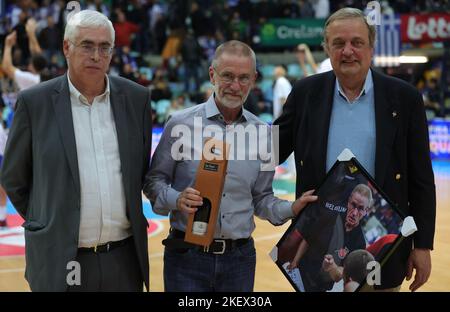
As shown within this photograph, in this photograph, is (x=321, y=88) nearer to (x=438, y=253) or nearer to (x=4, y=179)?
(x=4, y=179)

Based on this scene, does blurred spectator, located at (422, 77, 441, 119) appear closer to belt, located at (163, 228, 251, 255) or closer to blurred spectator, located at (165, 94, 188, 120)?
blurred spectator, located at (165, 94, 188, 120)

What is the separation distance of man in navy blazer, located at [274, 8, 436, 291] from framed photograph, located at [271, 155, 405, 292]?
0.21m

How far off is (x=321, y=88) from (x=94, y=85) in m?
1.07

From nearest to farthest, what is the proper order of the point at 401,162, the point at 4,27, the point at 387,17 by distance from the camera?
the point at 401,162, the point at 4,27, the point at 387,17

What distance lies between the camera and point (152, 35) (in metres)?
20.9

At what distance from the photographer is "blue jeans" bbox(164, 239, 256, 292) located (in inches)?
129

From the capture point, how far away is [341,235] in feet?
10.0

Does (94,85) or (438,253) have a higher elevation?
(94,85)

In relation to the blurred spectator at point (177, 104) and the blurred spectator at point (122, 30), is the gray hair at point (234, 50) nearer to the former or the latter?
the blurred spectator at point (177, 104)

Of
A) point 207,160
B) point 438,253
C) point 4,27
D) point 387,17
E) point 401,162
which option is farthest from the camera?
point 387,17

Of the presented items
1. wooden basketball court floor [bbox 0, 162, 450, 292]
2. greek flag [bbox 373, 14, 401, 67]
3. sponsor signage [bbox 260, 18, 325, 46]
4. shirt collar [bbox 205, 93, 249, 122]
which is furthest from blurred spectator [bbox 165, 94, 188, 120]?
shirt collar [bbox 205, 93, 249, 122]

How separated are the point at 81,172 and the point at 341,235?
1187 millimetres

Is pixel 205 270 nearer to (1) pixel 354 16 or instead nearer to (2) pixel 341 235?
(2) pixel 341 235

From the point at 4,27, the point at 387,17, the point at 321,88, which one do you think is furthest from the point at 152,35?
the point at 321,88
